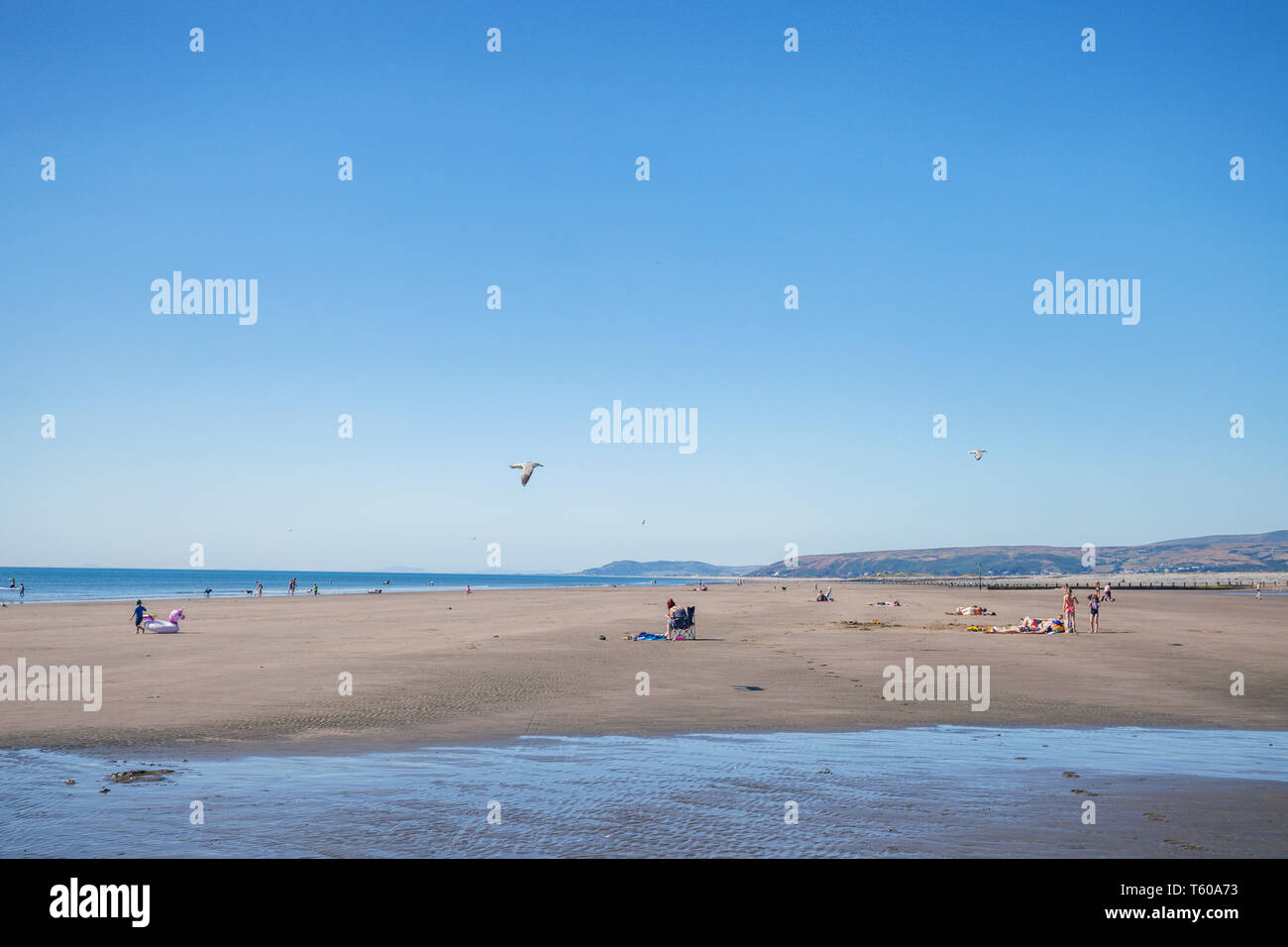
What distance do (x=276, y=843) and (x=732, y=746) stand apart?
6672 millimetres

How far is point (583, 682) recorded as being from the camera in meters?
19.8

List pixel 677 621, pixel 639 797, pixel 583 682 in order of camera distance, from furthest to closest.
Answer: pixel 677 621
pixel 583 682
pixel 639 797

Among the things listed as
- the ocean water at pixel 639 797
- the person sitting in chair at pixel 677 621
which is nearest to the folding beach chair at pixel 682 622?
the person sitting in chair at pixel 677 621

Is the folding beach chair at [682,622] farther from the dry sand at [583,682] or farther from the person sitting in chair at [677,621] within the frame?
the dry sand at [583,682]

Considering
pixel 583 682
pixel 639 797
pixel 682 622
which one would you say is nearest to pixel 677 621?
pixel 682 622

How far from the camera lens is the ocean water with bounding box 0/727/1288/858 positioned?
7867 mm

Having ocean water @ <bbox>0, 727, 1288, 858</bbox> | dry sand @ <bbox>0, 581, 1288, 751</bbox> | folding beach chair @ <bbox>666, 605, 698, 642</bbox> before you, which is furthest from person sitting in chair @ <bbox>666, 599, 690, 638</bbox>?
ocean water @ <bbox>0, 727, 1288, 858</bbox>

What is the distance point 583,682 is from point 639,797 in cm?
1038

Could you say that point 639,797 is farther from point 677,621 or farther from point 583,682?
point 677,621

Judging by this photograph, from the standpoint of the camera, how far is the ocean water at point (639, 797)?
7.87 meters

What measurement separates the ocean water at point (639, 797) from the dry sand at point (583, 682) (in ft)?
4.95

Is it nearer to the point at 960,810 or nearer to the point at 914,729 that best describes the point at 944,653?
the point at 914,729
